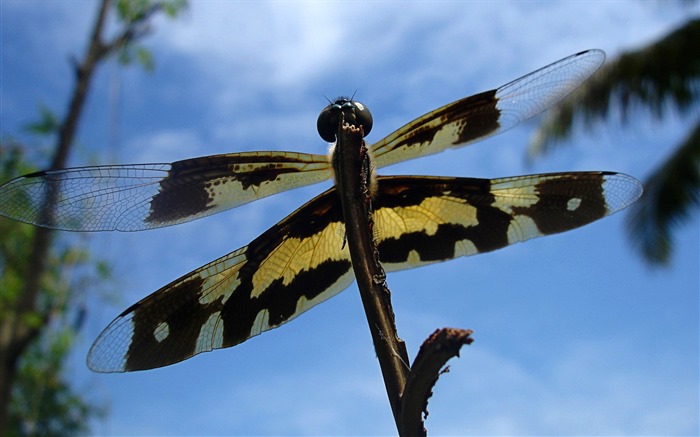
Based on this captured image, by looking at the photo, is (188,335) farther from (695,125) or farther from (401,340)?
(695,125)

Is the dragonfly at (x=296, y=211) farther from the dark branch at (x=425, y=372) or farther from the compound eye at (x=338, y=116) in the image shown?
the dark branch at (x=425, y=372)

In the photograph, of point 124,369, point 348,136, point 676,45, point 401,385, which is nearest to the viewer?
point 401,385

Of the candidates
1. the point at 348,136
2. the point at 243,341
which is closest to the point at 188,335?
the point at 243,341

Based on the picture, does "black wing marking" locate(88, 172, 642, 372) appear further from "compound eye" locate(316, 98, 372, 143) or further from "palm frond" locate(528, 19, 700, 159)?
"palm frond" locate(528, 19, 700, 159)

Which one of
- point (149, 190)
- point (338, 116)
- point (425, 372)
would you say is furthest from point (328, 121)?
point (425, 372)

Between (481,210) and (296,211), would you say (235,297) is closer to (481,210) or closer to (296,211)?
(296,211)

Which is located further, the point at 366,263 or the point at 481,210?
the point at 481,210
